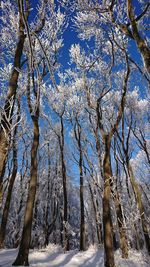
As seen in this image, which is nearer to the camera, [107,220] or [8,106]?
[8,106]

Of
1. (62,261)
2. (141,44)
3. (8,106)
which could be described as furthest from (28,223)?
(141,44)

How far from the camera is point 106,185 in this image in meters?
6.38

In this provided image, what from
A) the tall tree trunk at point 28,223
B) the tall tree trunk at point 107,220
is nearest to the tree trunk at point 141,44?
the tall tree trunk at point 107,220

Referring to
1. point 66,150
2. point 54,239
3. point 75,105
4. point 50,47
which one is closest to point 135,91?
point 75,105

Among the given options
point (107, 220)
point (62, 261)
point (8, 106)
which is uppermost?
point (8, 106)

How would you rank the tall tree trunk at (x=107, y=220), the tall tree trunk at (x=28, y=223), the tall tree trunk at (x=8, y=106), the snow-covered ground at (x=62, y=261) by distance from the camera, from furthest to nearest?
the snow-covered ground at (x=62, y=261) < the tall tree trunk at (x=107, y=220) < the tall tree trunk at (x=28, y=223) < the tall tree trunk at (x=8, y=106)

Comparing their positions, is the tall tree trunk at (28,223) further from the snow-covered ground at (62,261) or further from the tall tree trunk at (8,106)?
the tall tree trunk at (8,106)

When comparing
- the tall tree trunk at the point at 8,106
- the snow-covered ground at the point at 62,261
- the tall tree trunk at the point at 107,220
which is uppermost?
the tall tree trunk at the point at 8,106

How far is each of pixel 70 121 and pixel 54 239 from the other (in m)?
15.8

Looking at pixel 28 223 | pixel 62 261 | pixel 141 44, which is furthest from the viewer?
pixel 62 261

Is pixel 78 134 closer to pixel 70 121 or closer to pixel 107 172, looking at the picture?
pixel 70 121

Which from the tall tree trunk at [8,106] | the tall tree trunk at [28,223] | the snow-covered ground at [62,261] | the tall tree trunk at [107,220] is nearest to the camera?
the tall tree trunk at [8,106]

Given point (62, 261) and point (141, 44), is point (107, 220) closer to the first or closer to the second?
point (62, 261)

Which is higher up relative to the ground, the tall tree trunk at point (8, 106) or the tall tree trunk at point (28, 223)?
the tall tree trunk at point (8, 106)
